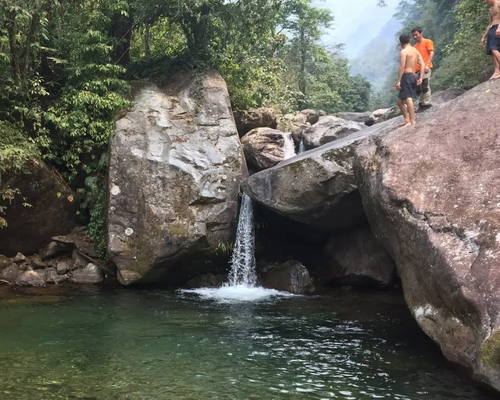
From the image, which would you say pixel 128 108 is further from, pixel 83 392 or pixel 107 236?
pixel 83 392

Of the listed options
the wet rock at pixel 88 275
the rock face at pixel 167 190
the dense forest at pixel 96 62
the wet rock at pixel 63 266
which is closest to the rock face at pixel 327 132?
the dense forest at pixel 96 62

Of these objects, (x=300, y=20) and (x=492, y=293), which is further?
(x=300, y=20)

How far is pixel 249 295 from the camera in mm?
12523

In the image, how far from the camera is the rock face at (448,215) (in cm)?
643

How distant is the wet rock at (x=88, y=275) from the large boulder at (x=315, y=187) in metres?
4.70

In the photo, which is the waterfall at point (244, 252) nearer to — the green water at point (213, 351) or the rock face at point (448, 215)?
the green water at point (213, 351)

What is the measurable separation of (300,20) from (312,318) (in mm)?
27615

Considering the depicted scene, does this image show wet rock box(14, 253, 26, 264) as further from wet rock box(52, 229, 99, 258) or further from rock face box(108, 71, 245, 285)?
rock face box(108, 71, 245, 285)

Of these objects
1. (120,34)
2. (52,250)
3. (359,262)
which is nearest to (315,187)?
(359,262)

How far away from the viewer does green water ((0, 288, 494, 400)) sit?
21.1 ft

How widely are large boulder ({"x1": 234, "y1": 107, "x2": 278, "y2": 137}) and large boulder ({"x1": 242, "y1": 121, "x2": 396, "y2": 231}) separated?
5.26 m

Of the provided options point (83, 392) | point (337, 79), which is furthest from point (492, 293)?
point (337, 79)

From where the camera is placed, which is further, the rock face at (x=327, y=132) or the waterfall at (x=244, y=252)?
the rock face at (x=327, y=132)

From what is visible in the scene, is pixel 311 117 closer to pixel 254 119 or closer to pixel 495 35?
pixel 254 119
